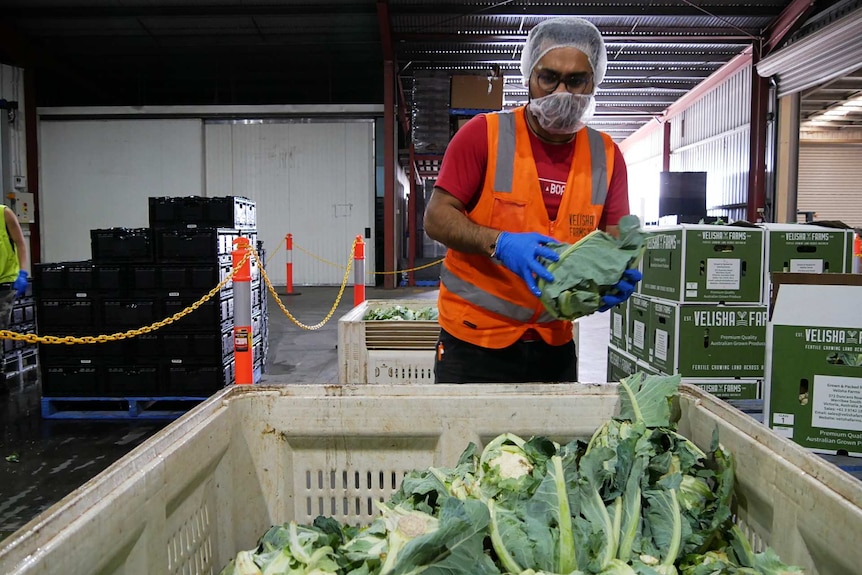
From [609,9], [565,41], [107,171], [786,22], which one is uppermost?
[609,9]

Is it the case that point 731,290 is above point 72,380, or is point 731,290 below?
above

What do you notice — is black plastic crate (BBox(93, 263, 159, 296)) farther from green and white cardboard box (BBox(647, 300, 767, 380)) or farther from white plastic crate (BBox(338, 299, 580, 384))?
green and white cardboard box (BBox(647, 300, 767, 380))

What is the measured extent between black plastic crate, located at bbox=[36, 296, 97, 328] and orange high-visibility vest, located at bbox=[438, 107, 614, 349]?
13.0 ft

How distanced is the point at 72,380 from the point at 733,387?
511cm

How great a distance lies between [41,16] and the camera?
1260 cm

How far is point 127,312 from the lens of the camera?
4828mm

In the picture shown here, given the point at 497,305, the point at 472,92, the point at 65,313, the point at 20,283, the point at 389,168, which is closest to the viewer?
the point at 497,305

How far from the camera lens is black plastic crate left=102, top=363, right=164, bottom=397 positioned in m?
4.86

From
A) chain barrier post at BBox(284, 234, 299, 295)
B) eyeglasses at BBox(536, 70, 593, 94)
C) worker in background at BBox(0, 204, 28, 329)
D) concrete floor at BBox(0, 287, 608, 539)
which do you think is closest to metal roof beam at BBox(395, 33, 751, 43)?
chain barrier post at BBox(284, 234, 299, 295)

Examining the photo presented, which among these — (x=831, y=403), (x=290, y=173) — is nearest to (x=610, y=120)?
(x=290, y=173)

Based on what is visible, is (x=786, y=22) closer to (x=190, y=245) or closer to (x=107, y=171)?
(x=190, y=245)

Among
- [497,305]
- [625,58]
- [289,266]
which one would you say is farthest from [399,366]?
[625,58]

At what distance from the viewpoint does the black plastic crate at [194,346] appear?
4.89 meters

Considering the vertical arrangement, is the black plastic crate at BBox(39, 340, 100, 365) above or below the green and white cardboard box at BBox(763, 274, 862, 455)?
below
